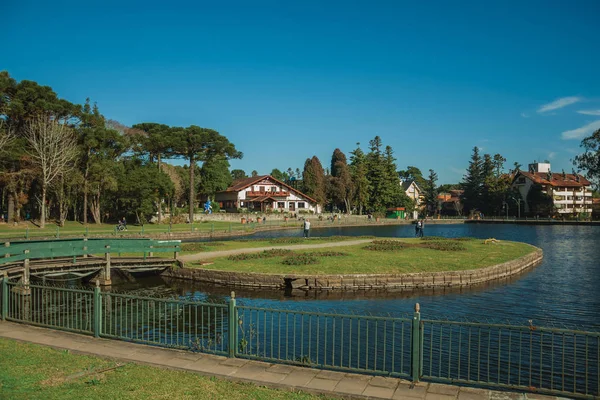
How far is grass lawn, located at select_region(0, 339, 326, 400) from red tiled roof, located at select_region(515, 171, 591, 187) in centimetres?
12541

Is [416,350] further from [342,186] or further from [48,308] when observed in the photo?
[342,186]

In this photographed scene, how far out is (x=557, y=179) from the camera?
130000mm

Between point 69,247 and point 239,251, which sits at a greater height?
point 69,247

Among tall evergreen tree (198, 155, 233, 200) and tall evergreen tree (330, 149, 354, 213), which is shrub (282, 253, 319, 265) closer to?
tall evergreen tree (330, 149, 354, 213)

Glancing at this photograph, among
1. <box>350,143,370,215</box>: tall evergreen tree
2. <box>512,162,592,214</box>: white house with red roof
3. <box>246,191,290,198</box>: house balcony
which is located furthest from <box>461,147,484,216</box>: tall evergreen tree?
<box>246,191,290,198</box>: house balcony

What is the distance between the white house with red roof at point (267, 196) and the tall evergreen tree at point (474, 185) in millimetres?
43678

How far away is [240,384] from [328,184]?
356 ft

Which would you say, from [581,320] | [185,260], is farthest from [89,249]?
[581,320]

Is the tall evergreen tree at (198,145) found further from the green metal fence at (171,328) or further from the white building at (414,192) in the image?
the white building at (414,192)

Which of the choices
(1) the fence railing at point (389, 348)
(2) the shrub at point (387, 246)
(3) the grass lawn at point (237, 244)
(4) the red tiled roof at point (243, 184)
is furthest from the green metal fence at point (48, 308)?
(4) the red tiled roof at point (243, 184)

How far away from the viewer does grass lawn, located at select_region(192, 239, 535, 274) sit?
26516mm

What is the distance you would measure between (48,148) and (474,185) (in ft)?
347

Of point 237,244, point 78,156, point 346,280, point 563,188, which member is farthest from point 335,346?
point 563,188

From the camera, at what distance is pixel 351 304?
2156 centimetres
